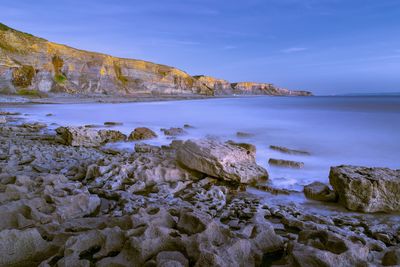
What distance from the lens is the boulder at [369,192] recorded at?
3.93 meters

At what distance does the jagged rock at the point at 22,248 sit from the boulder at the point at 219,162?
3.07 metres

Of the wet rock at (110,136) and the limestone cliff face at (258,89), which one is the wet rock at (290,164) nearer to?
the wet rock at (110,136)

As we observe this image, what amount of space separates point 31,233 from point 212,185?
2.99 meters

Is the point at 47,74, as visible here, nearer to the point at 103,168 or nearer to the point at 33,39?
the point at 33,39

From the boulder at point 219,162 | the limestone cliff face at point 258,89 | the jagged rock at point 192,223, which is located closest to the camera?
the jagged rock at point 192,223

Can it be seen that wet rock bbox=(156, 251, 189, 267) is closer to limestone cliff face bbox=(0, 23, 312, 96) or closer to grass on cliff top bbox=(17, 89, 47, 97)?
limestone cliff face bbox=(0, 23, 312, 96)

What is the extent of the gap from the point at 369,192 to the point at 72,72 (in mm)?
49540

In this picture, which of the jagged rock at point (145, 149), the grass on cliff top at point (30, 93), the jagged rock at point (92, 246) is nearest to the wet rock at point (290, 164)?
the jagged rock at point (145, 149)

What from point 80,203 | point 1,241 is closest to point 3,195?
point 80,203

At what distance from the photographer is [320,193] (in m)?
4.48

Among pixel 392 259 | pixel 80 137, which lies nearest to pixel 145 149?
pixel 80 137

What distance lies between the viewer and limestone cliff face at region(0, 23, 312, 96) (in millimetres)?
34875

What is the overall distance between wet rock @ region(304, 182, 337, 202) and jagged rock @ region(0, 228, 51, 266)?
384 cm

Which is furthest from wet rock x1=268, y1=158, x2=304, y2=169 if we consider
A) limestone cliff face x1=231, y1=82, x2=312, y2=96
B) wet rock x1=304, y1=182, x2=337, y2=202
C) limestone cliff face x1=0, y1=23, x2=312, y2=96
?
limestone cliff face x1=231, y1=82, x2=312, y2=96
